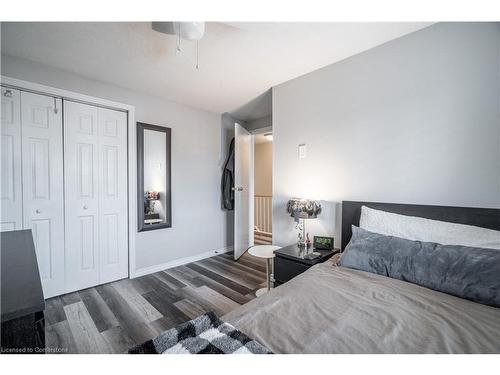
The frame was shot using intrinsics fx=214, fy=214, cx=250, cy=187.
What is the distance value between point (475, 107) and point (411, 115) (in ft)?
1.16

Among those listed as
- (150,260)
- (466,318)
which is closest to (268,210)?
(150,260)

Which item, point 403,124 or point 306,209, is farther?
point 306,209

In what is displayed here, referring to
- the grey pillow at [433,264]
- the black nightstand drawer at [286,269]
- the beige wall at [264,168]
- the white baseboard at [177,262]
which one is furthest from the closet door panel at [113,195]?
the beige wall at [264,168]

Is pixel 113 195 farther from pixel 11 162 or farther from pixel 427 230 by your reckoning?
pixel 427 230

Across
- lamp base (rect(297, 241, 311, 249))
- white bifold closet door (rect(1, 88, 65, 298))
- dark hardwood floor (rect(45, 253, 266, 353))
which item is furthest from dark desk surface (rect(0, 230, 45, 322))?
lamp base (rect(297, 241, 311, 249))

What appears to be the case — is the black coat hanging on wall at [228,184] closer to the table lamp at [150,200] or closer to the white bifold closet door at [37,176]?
the table lamp at [150,200]

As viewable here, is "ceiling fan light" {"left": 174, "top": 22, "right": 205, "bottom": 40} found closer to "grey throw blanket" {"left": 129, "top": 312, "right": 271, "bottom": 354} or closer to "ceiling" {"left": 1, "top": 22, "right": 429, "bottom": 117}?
"ceiling" {"left": 1, "top": 22, "right": 429, "bottom": 117}

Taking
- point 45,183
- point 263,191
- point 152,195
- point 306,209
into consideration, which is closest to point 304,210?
point 306,209

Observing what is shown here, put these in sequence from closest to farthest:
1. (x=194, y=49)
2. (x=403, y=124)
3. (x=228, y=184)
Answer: (x=403, y=124) → (x=194, y=49) → (x=228, y=184)

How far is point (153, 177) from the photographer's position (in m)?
2.92

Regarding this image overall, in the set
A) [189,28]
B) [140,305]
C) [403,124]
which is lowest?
[140,305]

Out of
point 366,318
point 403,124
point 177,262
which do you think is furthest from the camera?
point 177,262

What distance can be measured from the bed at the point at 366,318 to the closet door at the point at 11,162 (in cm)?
239

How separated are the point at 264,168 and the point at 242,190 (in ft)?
7.99
